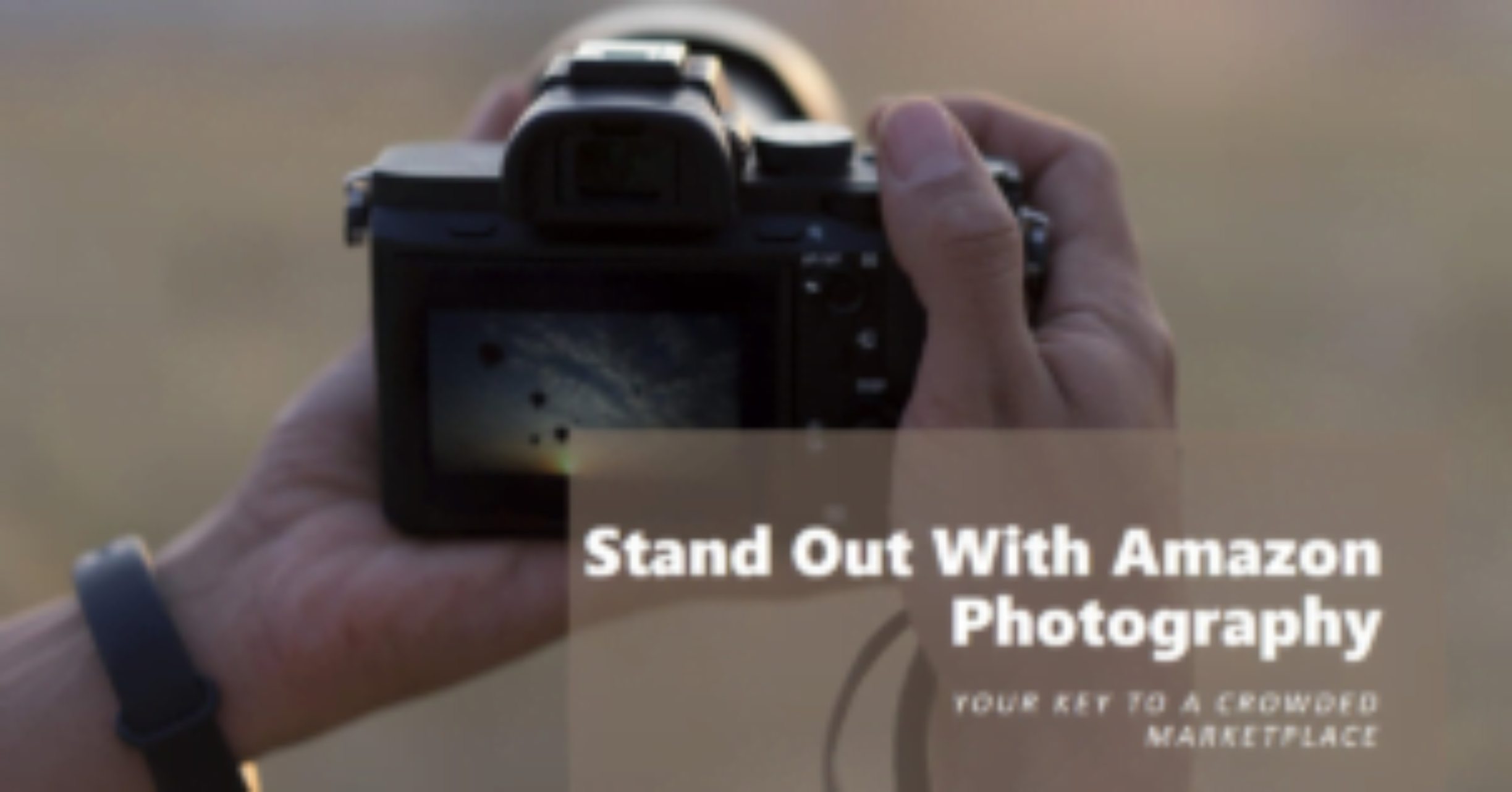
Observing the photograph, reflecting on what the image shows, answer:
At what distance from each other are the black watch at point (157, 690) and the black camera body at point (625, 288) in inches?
6.4

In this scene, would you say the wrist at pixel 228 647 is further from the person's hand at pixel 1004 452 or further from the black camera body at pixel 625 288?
the person's hand at pixel 1004 452

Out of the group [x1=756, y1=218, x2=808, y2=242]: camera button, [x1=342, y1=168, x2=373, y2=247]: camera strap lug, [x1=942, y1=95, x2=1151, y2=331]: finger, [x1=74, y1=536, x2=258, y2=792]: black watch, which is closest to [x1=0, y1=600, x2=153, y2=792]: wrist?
[x1=74, y1=536, x2=258, y2=792]: black watch

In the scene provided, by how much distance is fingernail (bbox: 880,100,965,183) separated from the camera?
0.86 meters

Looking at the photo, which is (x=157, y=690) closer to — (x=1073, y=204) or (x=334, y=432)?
(x=334, y=432)

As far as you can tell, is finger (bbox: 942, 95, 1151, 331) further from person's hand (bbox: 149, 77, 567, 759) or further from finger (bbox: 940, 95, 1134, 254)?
person's hand (bbox: 149, 77, 567, 759)

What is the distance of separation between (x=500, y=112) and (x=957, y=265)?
0.50 m

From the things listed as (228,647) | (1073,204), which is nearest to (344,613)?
(228,647)

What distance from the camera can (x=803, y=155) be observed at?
0.92 meters

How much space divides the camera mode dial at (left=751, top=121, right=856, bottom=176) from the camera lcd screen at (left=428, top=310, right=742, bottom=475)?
3.2 inches

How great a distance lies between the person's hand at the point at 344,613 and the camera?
0.97 m

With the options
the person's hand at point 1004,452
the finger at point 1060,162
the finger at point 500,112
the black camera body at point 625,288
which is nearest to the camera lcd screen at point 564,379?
the black camera body at point 625,288

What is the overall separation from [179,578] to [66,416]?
1.73 metres

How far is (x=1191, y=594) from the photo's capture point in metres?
0.92

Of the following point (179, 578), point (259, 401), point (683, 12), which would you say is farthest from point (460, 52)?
point (179, 578)
